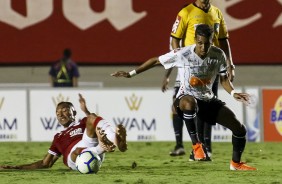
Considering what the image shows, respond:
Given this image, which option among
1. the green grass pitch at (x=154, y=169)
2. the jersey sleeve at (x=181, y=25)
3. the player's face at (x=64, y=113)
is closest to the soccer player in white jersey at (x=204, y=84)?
the green grass pitch at (x=154, y=169)

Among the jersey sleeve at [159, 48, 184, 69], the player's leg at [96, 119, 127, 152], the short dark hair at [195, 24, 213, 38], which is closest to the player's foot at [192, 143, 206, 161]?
the jersey sleeve at [159, 48, 184, 69]

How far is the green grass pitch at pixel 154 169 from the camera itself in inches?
393

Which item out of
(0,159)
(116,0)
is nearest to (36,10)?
Result: (116,0)

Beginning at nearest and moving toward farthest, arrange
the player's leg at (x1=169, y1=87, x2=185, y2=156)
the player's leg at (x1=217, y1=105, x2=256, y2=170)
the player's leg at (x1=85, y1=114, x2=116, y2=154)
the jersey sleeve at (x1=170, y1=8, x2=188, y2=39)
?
the player's leg at (x1=85, y1=114, x2=116, y2=154), the player's leg at (x1=217, y1=105, x2=256, y2=170), the jersey sleeve at (x1=170, y1=8, x2=188, y2=39), the player's leg at (x1=169, y1=87, x2=185, y2=156)

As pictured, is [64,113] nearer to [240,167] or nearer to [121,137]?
[121,137]

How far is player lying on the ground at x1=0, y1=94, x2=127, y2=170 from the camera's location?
32.9 ft

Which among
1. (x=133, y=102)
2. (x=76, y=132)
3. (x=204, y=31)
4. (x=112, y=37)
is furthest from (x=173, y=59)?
(x=112, y=37)

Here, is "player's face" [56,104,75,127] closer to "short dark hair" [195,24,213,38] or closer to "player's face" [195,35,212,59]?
"player's face" [195,35,212,59]

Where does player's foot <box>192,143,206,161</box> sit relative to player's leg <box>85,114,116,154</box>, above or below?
below

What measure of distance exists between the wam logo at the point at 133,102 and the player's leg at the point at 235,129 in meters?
6.58

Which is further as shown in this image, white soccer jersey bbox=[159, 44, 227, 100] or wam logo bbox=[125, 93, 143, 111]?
wam logo bbox=[125, 93, 143, 111]

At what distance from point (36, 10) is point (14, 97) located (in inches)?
206

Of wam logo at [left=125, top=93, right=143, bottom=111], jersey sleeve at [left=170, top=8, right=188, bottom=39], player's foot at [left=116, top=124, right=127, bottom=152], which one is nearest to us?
player's foot at [left=116, top=124, right=127, bottom=152]

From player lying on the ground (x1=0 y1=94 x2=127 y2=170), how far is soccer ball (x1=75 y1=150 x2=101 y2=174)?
0.11 metres
